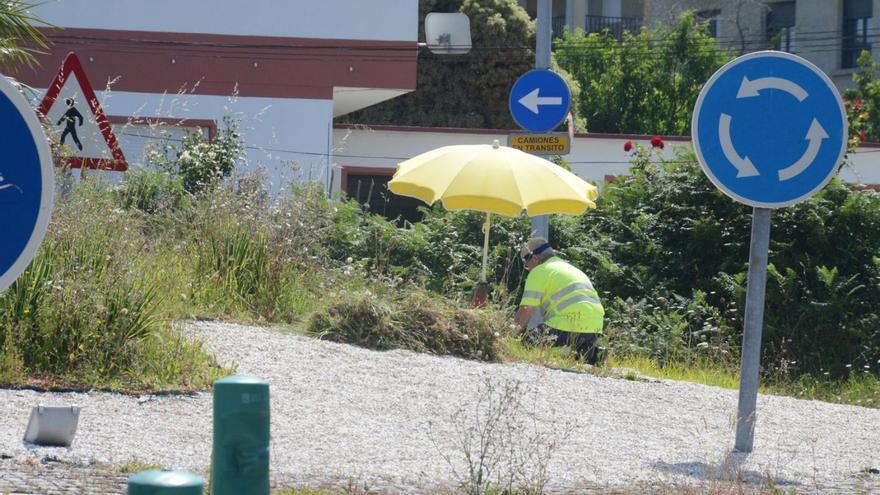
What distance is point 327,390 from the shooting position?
840 cm

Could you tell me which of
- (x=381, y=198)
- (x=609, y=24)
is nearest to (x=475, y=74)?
(x=381, y=198)

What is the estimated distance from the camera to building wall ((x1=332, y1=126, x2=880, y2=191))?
86.9 ft

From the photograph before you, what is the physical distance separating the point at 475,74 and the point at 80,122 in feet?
87.9

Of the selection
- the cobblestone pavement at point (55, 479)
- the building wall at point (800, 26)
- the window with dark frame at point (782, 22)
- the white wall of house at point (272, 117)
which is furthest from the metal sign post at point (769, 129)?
the window with dark frame at point (782, 22)

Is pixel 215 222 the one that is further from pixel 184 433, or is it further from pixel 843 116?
pixel 843 116

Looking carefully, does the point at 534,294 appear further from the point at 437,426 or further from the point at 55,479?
the point at 55,479

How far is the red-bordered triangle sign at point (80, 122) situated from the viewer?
31.4ft

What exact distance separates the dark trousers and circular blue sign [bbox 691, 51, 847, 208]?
13.9ft

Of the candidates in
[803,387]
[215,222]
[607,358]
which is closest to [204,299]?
[215,222]

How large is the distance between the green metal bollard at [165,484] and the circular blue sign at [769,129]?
15.9 feet

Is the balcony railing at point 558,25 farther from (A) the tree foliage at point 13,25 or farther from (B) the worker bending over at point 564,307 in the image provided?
(A) the tree foliage at point 13,25

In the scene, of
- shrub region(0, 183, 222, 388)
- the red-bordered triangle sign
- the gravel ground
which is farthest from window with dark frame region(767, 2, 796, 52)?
shrub region(0, 183, 222, 388)

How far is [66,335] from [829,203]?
1012 cm

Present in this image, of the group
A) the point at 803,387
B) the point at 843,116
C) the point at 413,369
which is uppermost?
the point at 843,116
